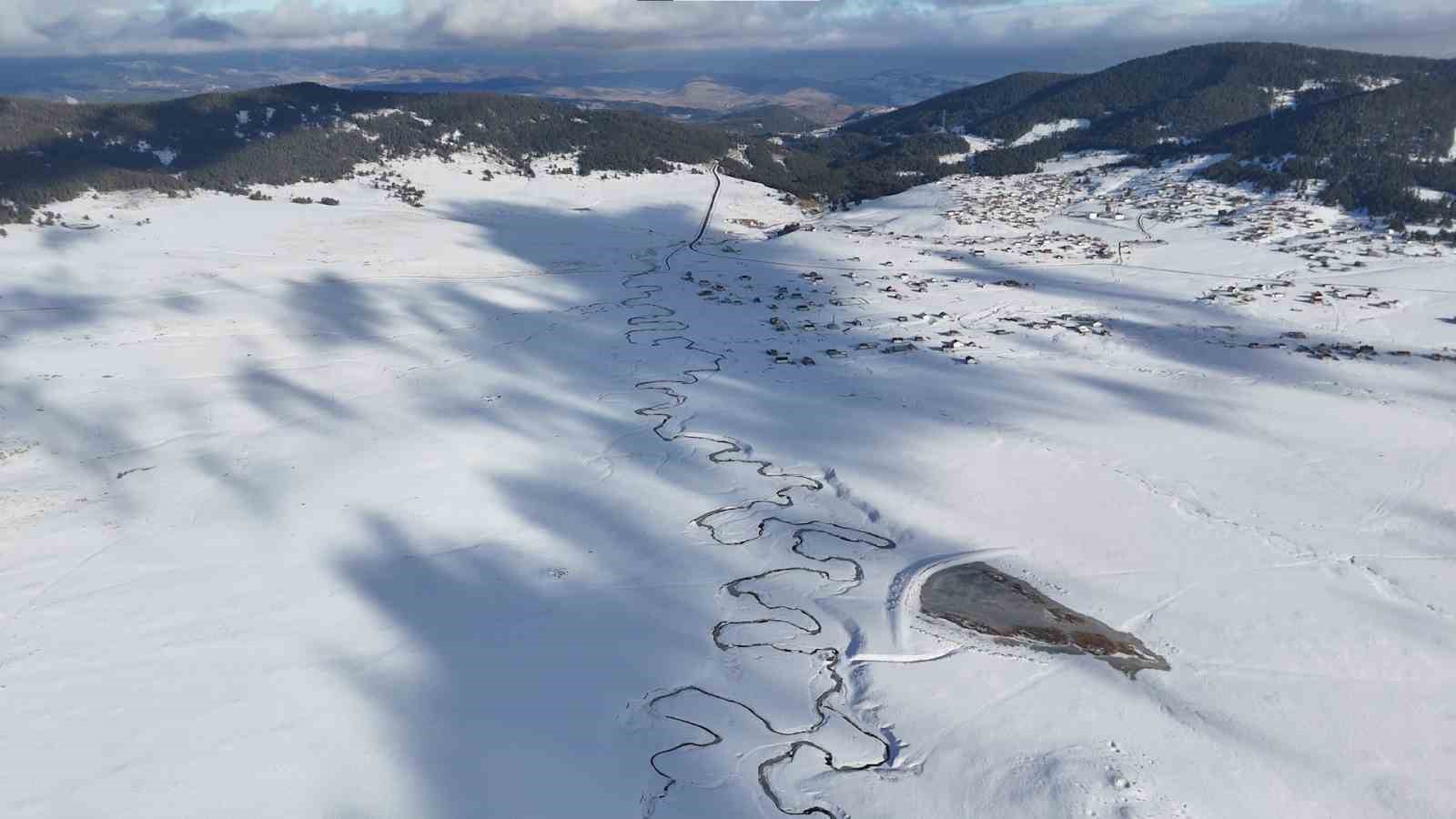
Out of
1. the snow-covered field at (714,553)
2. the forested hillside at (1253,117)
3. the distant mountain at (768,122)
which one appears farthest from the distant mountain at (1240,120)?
the snow-covered field at (714,553)

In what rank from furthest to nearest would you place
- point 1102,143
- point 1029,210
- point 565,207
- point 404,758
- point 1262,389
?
1. point 1102,143
2. point 565,207
3. point 1029,210
4. point 1262,389
5. point 404,758

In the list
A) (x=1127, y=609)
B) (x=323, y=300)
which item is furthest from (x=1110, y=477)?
(x=323, y=300)

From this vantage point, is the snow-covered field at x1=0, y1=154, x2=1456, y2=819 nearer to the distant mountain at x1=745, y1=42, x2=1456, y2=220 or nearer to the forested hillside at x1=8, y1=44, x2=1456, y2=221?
the distant mountain at x1=745, y1=42, x2=1456, y2=220

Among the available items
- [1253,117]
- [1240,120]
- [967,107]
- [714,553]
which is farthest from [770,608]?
[967,107]

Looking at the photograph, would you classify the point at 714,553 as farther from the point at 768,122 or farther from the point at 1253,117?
the point at 768,122

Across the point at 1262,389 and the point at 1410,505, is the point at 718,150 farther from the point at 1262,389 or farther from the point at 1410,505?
the point at 1410,505
